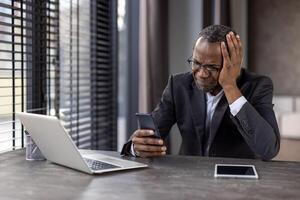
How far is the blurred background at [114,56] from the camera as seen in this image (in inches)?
89.4

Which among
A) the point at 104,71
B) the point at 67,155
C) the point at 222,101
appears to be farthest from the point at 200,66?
the point at 104,71

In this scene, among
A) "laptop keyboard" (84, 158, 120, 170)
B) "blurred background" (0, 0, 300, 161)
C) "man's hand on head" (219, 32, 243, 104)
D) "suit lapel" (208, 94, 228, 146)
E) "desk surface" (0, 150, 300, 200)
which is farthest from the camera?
"blurred background" (0, 0, 300, 161)

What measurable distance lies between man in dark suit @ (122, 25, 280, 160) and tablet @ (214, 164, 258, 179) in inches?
9.0

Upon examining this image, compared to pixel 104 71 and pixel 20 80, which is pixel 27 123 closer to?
pixel 20 80

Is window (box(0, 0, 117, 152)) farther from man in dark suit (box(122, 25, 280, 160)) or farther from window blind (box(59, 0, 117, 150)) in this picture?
man in dark suit (box(122, 25, 280, 160))

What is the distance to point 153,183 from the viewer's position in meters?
1.32

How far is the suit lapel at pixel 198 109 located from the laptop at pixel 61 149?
1.54ft

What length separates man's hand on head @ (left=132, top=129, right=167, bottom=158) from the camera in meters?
1.70

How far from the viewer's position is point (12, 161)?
167 cm

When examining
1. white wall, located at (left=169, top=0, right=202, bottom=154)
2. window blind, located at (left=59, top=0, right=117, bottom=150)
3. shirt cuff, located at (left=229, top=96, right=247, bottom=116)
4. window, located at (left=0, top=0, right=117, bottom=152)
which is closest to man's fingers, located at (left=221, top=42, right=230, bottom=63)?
shirt cuff, located at (left=229, top=96, right=247, bottom=116)

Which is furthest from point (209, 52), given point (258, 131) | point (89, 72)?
point (89, 72)

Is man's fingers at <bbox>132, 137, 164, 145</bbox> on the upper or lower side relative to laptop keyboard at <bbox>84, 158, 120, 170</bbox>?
upper

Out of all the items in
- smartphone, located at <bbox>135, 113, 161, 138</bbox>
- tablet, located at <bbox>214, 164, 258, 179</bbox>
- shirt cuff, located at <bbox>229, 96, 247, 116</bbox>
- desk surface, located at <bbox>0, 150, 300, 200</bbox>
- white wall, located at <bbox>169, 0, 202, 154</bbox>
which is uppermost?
white wall, located at <bbox>169, 0, 202, 154</bbox>

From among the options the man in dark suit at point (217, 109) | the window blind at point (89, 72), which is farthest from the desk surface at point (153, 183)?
the window blind at point (89, 72)
